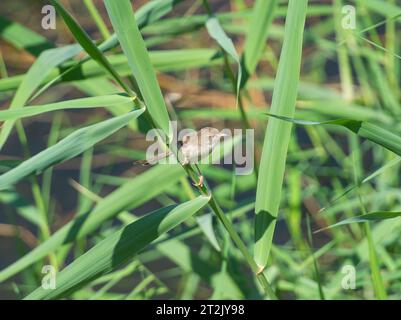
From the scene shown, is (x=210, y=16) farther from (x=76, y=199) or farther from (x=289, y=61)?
(x=76, y=199)

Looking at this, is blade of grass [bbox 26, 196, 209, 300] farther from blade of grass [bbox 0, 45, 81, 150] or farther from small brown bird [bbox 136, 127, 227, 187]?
blade of grass [bbox 0, 45, 81, 150]

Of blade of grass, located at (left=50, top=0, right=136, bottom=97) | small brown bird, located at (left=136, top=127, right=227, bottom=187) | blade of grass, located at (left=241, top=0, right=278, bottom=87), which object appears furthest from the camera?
blade of grass, located at (left=241, top=0, right=278, bottom=87)

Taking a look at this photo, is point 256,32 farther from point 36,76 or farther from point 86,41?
point 86,41

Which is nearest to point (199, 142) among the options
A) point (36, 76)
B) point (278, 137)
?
point (278, 137)

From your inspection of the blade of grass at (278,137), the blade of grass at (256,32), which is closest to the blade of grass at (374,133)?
the blade of grass at (278,137)

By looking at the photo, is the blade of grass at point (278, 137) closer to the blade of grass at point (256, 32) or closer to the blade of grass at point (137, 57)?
the blade of grass at point (137, 57)

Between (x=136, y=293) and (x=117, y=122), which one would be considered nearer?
(x=117, y=122)

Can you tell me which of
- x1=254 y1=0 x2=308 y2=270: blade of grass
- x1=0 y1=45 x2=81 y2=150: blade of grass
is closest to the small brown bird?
x1=254 y1=0 x2=308 y2=270: blade of grass

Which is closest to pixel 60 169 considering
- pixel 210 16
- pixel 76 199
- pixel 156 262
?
pixel 76 199
